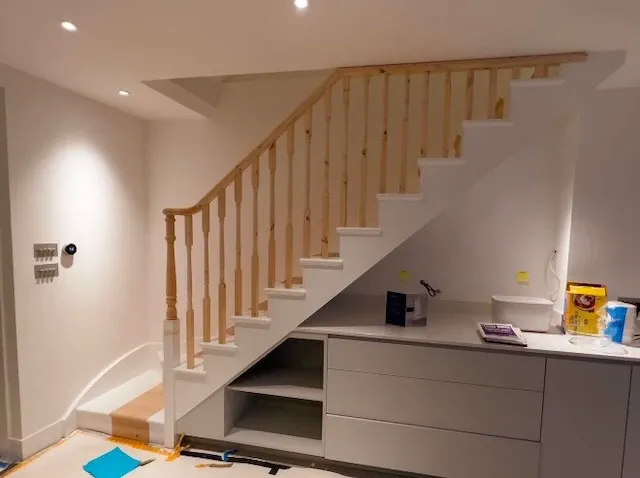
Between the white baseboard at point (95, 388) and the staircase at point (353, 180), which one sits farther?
the white baseboard at point (95, 388)

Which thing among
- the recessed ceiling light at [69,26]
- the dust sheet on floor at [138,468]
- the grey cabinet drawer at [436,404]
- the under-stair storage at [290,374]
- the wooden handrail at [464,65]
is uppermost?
the wooden handrail at [464,65]

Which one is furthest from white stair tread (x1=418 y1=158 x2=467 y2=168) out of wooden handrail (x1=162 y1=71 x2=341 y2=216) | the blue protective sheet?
the blue protective sheet

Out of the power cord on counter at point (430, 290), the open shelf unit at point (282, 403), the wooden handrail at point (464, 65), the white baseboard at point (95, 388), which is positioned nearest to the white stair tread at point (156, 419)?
the open shelf unit at point (282, 403)

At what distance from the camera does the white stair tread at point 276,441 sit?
226cm

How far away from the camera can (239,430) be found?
2.44 metres

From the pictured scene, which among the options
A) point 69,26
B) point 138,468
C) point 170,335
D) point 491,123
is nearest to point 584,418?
point 491,123

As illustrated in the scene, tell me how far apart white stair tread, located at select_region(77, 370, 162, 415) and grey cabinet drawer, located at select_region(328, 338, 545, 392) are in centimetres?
158

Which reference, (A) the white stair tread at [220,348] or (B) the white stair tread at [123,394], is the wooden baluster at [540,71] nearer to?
(A) the white stair tread at [220,348]

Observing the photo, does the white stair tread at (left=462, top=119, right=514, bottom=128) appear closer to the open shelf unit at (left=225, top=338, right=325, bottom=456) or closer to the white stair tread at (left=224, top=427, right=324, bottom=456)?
the open shelf unit at (left=225, top=338, right=325, bottom=456)

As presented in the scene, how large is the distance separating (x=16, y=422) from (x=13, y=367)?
12.5 inches

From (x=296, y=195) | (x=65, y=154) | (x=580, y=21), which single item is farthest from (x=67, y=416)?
(x=580, y=21)

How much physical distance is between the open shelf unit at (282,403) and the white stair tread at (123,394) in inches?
32.8

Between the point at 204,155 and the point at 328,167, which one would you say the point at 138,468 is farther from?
the point at 204,155

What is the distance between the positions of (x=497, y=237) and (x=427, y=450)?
1.41 metres
